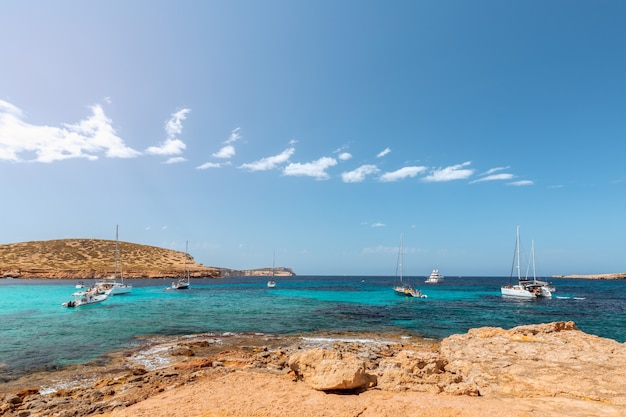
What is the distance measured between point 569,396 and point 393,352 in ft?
36.3

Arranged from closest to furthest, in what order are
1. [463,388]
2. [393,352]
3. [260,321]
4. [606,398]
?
[606,398]
[463,388]
[393,352]
[260,321]

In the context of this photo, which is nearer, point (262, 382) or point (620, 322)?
point (262, 382)

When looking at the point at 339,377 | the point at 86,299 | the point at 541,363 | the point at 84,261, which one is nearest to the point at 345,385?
the point at 339,377

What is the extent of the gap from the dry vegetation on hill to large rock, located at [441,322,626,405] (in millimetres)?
124965

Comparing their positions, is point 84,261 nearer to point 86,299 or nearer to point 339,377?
point 86,299

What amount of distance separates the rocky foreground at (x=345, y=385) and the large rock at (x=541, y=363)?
4 centimetres

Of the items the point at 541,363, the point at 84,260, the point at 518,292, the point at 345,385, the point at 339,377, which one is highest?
the point at 339,377

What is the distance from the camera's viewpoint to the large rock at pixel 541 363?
→ 11.2 m

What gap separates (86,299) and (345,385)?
2164 inches

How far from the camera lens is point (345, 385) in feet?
33.7

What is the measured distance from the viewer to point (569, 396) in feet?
34.8

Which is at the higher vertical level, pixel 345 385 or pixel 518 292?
pixel 345 385

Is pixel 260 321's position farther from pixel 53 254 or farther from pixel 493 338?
pixel 53 254

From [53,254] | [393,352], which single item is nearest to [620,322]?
[393,352]
